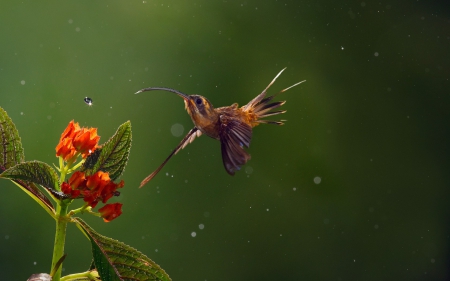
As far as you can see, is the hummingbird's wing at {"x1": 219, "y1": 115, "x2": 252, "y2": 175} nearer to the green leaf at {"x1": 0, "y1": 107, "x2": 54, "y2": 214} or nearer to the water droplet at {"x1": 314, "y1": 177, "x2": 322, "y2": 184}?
the green leaf at {"x1": 0, "y1": 107, "x2": 54, "y2": 214}

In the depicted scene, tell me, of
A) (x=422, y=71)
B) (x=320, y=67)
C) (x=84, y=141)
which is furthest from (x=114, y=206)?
(x=422, y=71)

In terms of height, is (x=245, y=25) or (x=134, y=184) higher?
(x=245, y=25)

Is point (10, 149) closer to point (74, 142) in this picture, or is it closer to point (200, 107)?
point (74, 142)

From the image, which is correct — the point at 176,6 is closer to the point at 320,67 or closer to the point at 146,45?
the point at 146,45

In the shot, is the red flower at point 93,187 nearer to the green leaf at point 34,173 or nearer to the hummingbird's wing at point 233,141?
the green leaf at point 34,173

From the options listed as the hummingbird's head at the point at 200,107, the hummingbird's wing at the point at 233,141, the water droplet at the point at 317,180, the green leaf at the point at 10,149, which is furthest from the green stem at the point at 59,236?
the water droplet at the point at 317,180
